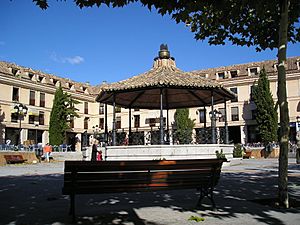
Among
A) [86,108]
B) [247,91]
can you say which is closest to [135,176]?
[247,91]

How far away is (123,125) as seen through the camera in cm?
5041

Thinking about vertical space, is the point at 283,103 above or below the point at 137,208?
above

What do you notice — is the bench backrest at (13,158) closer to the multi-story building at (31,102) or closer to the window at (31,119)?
the multi-story building at (31,102)

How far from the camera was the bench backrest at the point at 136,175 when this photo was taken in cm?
449

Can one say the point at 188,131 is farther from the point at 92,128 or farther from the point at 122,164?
the point at 92,128

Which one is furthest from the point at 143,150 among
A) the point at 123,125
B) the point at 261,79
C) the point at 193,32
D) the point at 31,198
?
the point at 123,125

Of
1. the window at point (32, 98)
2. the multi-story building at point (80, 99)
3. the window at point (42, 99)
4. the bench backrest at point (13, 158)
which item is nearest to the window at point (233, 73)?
the multi-story building at point (80, 99)

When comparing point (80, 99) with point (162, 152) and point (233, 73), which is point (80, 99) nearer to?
point (233, 73)

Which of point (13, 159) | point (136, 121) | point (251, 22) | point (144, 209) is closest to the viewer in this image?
point (144, 209)

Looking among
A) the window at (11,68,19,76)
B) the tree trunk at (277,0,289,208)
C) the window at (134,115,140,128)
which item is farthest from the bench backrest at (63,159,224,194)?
the window at (134,115,140,128)

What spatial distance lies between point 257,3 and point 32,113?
4129 cm

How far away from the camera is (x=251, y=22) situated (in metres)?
7.42

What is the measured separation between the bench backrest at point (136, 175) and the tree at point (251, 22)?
1471 mm

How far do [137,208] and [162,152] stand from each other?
9041 millimetres
